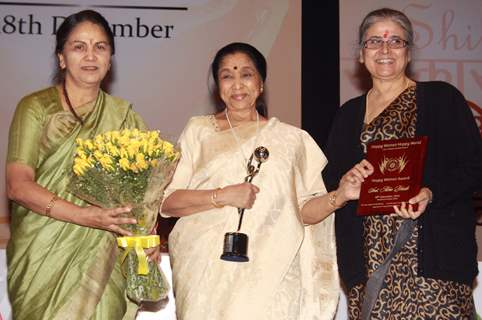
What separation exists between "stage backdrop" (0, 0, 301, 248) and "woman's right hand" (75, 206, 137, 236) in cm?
279

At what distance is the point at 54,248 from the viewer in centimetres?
334

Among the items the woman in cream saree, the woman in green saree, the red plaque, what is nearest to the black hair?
the woman in green saree

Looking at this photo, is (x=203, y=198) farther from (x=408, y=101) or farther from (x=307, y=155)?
(x=408, y=101)

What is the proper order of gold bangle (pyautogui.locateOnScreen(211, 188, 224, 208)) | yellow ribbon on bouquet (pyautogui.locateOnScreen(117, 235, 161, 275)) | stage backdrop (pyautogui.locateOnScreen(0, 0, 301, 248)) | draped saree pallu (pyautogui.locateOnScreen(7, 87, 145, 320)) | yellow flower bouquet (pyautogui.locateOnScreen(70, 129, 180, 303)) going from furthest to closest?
stage backdrop (pyautogui.locateOnScreen(0, 0, 301, 248))
gold bangle (pyautogui.locateOnScreen(211, 188, 224, 208))
draped saree pallu (pyautogui.locateOnScreen(7, 87, 145, 320))
yellow ribbon on bouquet (pyautogui.locateOnScreen(117, 235, 161, 275))
yellow flower bouquet (pyautogui.locateOnScreen(70, 129, 180, 303))

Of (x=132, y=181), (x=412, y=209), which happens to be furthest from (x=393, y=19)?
(x=132, y=181)

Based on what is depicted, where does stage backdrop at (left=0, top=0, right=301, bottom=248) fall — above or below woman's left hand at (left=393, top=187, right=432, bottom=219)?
above

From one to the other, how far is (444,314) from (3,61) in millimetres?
4026

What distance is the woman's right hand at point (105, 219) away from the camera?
10.3 ft

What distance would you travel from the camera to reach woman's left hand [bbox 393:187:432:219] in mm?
3170

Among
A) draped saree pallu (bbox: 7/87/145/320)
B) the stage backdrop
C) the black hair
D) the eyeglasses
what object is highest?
the stage backdrop

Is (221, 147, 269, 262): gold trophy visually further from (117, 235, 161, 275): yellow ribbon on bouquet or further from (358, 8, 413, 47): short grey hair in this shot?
(358, 8, 413, 47): short grey hair

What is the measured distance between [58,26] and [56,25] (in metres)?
0.02

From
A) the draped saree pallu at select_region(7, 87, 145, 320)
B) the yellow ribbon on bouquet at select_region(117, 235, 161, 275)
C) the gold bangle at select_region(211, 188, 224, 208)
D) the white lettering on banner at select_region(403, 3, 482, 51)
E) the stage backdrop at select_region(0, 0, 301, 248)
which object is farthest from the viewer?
the white lettering on banner at select_region(403, 3, 482, 51)

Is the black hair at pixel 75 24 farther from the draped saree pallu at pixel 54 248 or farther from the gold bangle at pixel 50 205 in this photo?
the gold bangle at pixel 50 205
